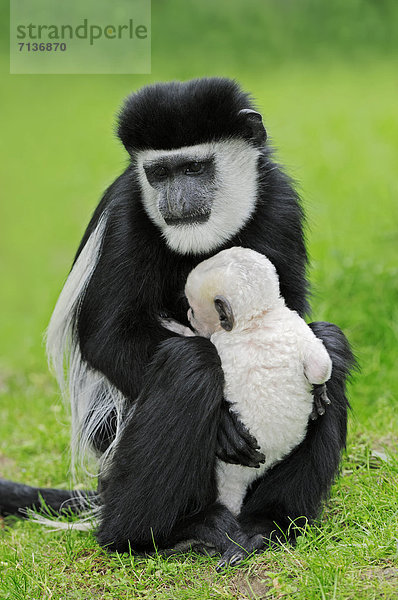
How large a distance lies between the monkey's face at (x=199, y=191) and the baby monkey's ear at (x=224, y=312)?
0.91 ft

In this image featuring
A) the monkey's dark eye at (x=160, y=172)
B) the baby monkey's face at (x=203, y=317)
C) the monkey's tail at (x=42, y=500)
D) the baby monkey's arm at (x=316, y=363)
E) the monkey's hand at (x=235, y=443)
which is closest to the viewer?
the baby monkey's arm at (x=316, y=363)

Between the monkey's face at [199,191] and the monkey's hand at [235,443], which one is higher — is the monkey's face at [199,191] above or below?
above

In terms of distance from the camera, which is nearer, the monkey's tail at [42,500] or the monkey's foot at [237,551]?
the monkey's foot at [237,551]

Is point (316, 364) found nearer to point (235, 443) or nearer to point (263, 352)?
point (263, 352)

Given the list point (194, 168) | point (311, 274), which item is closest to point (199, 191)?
point (194, 168)

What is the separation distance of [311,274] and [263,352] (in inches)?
111

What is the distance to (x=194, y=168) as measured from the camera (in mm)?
2818

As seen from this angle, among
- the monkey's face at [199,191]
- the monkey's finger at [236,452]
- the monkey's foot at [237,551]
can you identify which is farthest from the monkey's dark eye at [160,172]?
the monkey's foot at [237,551]

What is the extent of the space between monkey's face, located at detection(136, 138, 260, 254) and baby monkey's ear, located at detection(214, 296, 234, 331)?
28 cm

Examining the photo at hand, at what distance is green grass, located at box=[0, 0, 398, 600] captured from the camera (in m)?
2.54

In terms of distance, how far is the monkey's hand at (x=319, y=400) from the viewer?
2.55m

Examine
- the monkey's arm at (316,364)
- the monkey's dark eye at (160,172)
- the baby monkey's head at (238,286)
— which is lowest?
the monkey's arm at (316,364)

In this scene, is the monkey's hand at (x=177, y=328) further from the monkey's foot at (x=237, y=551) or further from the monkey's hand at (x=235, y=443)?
the monkey's foot at (x=237, y=551)

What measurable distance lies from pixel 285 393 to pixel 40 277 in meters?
5.60
